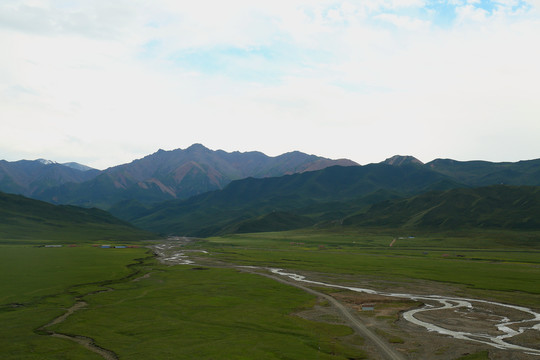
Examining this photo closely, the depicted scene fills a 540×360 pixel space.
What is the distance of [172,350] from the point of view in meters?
39.8

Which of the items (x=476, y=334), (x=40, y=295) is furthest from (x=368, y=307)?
(x=40, y=295)

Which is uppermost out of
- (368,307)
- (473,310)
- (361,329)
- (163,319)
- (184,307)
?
(473,310)

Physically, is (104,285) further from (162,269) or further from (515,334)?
(515,334)

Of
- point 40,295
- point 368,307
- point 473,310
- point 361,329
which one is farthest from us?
point 40,295

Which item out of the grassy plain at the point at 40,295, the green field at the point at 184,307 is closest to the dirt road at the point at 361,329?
the green field at the point at 184,307

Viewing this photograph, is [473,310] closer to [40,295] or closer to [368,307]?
[368,307]

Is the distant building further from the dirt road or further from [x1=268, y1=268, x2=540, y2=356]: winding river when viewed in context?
[x1=268, y1=268, x2=540, y2=356]: winding river

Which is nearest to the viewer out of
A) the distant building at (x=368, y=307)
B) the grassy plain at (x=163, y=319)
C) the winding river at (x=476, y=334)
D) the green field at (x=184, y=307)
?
the grassy plain at (x=163, y=319)

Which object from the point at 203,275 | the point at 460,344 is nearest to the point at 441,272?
the point at 203,275

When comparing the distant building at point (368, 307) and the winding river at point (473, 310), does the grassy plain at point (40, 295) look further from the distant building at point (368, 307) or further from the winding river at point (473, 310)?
the distant building at point (368, 307)

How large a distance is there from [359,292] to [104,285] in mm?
50418

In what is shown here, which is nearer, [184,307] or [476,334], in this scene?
[476,334]

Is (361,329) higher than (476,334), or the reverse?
(476,334)

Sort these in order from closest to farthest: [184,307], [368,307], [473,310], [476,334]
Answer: [476,334] → [184,307] → [473,310] → [368,307]
